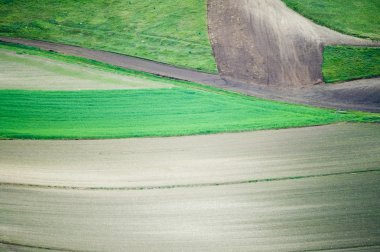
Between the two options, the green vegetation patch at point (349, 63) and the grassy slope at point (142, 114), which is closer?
the grassy slope at point (142, 114)

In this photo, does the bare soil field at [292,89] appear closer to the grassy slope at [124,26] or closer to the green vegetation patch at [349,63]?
the green vegetation patch at [349,63]

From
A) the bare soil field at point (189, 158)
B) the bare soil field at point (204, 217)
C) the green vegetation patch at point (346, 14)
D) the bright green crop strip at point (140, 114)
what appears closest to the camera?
the bare soil field at point (204, 217)

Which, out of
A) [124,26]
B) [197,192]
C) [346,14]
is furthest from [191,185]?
[346,14]

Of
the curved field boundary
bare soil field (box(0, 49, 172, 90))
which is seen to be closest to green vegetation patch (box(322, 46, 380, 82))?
the curved field boundary

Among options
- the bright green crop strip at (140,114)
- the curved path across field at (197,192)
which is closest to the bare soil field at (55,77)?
the bright green crop strip at (140,114)

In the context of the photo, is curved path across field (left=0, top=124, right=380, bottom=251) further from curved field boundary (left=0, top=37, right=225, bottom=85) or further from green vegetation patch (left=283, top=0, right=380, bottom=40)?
green vegetation patch (left=283, top=0, right=380, bottom=40)

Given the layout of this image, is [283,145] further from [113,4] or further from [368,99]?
[113,4]
